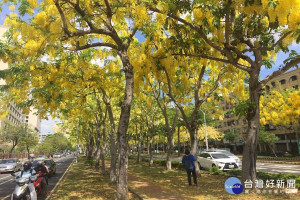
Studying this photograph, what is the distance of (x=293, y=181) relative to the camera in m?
7.89

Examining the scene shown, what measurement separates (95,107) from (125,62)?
9.72 metres

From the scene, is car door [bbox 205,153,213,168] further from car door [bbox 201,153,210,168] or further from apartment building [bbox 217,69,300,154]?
apartment building [bbox 217,69,300,154]

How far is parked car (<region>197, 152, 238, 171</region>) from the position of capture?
574 inches

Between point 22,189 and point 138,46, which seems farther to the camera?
point 138,46

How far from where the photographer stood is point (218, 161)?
14758 mm

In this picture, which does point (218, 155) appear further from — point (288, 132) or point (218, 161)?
point (288, 132)

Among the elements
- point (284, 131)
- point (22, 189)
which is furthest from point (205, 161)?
point (284, 131)

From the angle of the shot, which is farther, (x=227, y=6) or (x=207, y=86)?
(x=207, y=86)

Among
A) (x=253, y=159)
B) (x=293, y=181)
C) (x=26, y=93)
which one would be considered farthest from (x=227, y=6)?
(x=26, y=93)

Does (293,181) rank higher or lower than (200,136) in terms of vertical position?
lower

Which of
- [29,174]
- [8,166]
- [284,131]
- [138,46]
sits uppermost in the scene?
[138,46]

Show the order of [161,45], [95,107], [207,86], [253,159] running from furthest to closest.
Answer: [95,107], [207,86], [161,45], [253,159]

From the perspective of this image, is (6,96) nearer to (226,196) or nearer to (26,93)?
(26,93)

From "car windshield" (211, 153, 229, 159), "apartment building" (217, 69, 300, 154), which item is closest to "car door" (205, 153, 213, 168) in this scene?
"car windshield" (211, 153, 229, 159)
